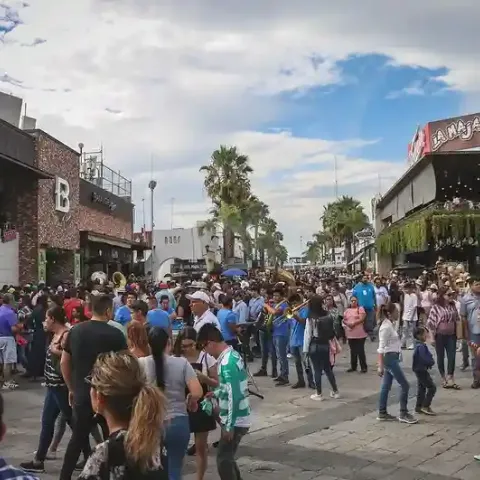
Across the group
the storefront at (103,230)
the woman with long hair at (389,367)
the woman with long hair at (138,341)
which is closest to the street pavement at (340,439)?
the woman with long hair at (389,367)

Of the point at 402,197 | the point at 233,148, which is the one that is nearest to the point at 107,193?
the point at 233,148

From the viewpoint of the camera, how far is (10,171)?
23.8 metres

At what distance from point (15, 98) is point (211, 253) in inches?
1250

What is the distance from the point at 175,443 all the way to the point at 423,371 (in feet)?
16.0

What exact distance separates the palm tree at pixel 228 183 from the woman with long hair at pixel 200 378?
42.9 meters

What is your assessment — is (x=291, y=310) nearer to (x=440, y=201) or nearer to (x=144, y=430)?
(x=144, y=430)

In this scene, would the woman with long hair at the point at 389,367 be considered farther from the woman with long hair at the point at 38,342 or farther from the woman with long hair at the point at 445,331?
the woman with long hair at the point at 38,342

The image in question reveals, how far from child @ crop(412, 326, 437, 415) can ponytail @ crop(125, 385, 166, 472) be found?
625 centimetres

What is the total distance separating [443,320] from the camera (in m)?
10.8

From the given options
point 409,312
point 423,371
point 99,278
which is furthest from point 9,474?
point 99,278

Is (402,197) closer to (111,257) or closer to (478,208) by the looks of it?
(478,208)

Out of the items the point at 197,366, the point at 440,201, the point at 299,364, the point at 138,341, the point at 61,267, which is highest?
the point at 440,201

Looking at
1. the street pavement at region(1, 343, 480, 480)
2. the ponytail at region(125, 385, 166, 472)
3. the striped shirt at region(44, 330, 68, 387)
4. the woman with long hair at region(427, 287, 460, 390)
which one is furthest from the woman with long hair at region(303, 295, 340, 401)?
the ponytail at region(125, 385, 166, 472)

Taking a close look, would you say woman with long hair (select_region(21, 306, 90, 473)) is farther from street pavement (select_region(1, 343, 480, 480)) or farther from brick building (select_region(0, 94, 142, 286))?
brick building (select_region(0, 94, 142, 286))
